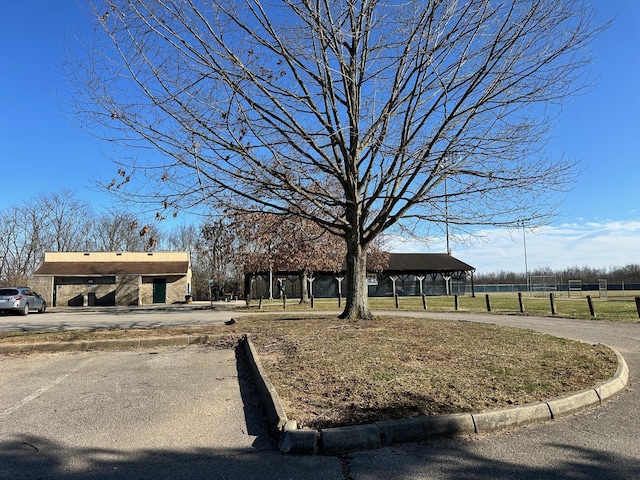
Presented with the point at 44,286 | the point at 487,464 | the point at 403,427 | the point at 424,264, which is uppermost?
the point at 424,264

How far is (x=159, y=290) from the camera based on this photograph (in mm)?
39250

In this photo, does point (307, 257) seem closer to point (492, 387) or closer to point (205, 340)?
point (205, 340)

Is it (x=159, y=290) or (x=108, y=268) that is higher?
(x=108, y=268)

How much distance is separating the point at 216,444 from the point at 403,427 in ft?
5.69

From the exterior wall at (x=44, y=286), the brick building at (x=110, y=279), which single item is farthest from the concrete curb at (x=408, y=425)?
the exterior wall at (x=44, y=286)

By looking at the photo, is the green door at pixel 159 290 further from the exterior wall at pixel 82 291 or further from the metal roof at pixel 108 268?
the exterior wall at pixel 82 291

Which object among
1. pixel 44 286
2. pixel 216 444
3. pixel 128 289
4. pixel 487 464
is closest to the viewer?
pixel 487 464

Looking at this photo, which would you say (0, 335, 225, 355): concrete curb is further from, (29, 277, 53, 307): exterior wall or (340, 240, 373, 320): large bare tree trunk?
(29, 277, 53, 307): exterior wall

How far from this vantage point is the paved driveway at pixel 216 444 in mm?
3559

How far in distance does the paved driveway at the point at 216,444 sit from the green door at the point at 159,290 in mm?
34100

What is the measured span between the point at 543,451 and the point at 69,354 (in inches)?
348

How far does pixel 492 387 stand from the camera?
5.49 meters

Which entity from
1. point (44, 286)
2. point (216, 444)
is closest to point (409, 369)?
point (216, 444)

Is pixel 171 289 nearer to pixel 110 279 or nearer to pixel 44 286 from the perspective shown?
pixel 110 279
